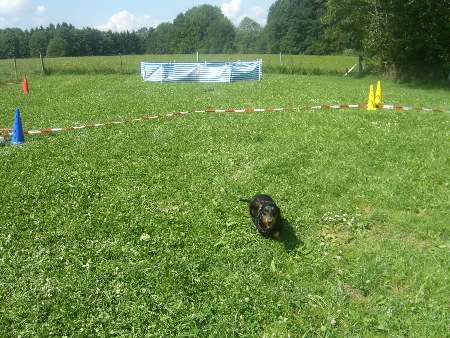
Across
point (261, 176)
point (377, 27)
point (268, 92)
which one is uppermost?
point (377, 27)

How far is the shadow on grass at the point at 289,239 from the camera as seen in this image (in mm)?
4670

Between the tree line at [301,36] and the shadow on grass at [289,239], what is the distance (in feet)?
67.1

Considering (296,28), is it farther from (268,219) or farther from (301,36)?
(268,219)

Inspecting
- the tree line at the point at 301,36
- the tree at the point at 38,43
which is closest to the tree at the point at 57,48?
the tree line at the point at 301,36

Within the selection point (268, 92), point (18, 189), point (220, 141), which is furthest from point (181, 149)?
point (268, 92)

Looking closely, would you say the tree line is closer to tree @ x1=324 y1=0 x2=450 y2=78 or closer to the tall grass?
tree @ x1=324 y1=0 x2=450 y2=78

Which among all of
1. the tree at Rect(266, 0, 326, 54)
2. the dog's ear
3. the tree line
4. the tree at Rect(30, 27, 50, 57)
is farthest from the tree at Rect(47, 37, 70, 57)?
the dog's ear

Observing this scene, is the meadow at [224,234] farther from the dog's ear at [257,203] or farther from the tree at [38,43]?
the tree at [38,43]

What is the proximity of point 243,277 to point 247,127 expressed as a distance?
636cm

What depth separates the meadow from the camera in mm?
3506

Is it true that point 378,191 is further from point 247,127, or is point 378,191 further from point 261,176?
point 247,127

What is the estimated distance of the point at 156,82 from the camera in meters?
23.0

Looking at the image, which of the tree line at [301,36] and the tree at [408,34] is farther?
the tree line at [301,36]

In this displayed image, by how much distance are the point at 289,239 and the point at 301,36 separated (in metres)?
71.7
